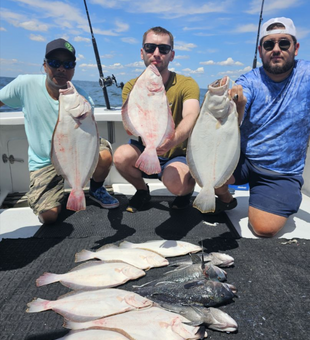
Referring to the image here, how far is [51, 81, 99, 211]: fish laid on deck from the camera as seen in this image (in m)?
2.10

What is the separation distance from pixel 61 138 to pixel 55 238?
1101 millimetres

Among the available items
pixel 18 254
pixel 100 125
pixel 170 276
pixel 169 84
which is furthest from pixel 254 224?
pixel 100 125

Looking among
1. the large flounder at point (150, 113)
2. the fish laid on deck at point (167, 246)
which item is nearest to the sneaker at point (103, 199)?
the fish laid on deck at point (167, 246)

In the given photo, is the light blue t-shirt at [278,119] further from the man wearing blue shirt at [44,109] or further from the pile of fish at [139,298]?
the man wearing blue shirt at [44,109]

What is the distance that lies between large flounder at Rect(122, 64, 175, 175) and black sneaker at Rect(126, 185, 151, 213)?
1.44 metres

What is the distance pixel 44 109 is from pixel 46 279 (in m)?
1.91

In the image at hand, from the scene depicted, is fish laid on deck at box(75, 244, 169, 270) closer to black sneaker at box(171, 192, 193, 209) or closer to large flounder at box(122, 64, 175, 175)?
large flounder at box(122, 64, 175, 175)

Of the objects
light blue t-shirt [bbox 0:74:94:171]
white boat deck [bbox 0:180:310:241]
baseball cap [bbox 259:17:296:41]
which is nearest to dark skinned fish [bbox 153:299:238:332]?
white boat deck [bbox 0:180:310:241]

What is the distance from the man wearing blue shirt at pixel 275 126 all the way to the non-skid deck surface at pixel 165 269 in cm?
45

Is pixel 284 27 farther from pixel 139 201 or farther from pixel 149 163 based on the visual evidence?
pixel 139 201

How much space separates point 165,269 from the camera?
2344 mm

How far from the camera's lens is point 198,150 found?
2.22m

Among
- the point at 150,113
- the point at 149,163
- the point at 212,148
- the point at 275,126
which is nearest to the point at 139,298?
the point at 149,163

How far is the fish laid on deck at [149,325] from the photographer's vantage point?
5.10 ft
